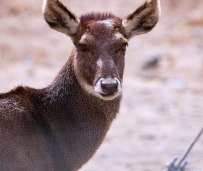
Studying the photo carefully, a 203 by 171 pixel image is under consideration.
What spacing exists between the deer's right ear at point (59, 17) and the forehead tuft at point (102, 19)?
10cm

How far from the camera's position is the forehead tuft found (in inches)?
241

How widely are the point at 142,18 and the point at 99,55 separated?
758mm

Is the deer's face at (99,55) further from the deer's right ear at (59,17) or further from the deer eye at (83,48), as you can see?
the deer's right ear at (59,17)

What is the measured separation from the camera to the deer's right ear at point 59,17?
6031 millimetres

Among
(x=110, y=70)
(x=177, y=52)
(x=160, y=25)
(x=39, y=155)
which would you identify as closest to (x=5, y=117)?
(x=39, y=155)

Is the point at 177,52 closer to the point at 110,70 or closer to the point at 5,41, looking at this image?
the point at 5,41

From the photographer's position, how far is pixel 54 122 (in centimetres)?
598

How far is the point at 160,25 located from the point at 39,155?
47.1ft

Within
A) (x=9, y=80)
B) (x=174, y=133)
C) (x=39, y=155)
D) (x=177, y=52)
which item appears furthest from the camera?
(x=177, y=52)

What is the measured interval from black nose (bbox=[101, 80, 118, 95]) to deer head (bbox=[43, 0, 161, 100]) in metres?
0.02

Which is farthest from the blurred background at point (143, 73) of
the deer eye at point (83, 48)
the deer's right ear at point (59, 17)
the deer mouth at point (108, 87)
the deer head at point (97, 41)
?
the deer's right ear at point (59, 17)

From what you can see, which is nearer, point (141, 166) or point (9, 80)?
point (141, 166)

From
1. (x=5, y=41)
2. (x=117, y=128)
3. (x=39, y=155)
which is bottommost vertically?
(x=39, y=155)

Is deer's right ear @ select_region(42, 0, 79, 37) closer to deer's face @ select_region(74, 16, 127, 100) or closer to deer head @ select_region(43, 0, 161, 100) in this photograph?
deer head @ select_region(43, 0, 161, 100)
